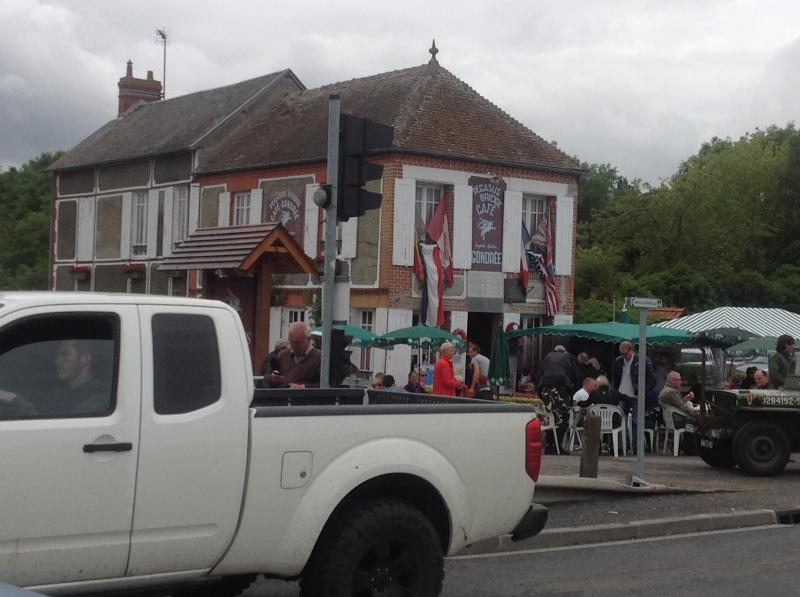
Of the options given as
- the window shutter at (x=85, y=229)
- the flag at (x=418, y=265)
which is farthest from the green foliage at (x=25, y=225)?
the flag at (x=418, y=265)

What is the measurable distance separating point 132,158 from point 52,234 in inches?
249

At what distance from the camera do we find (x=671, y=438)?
2116 centimetres

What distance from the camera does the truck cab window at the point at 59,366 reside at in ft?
18.6

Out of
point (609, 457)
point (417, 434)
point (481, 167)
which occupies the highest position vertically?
point (481, 167)

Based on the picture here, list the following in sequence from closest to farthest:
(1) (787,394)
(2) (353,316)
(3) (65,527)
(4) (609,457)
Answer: (3) (65,527), (1) (787,394), (4) (609,457), (2) (353,316)

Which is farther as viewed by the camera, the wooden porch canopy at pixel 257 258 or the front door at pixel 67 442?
the wooden porch canopy at pixel 257 258

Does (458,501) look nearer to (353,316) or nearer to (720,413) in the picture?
(720,413)

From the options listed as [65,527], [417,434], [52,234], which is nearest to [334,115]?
[417,434]

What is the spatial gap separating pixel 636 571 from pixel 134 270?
3298 centimetres

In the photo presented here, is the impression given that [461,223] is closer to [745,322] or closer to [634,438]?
[745,322]

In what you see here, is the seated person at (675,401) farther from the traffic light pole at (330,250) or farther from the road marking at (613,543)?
the traffic light pole at (330,250)

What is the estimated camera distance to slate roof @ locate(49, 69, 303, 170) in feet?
131

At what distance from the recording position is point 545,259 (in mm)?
34344

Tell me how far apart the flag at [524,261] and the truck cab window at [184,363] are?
91.2ft
